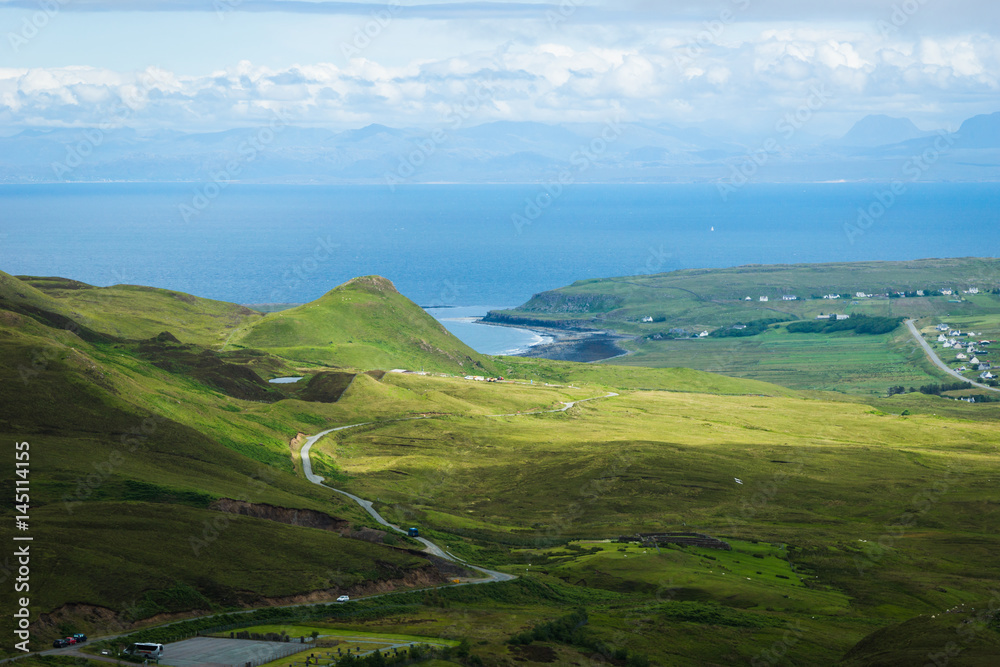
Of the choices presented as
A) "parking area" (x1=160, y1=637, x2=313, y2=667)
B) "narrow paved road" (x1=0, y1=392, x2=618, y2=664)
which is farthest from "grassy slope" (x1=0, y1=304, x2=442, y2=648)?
"parking area" (x1=160, y1=637, x2=313, y2=667)

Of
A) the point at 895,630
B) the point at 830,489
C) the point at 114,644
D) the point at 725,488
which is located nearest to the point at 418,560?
the point at 114,644

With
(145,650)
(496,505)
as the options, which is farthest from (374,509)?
(145,650)

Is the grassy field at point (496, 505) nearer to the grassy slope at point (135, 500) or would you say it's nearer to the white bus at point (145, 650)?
the grassy slope at point (135, 500)

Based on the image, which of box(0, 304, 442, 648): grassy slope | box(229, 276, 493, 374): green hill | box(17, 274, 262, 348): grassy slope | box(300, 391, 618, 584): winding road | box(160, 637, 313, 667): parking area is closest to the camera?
box(160, 637, 313, 667): parking area

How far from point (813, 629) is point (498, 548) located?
95.0 ft

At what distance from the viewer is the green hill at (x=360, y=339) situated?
17489 cm

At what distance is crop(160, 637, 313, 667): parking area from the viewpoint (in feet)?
165

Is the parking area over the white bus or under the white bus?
under

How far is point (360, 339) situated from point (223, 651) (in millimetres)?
136369

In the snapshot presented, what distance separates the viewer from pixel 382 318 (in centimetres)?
19475

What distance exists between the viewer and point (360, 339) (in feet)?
614

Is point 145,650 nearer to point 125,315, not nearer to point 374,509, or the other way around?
point 374,509

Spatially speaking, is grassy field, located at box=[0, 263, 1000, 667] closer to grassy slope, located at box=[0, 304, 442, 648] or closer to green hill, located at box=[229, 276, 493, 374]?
grassy slope, located at box=[0, 304, 442, 648]

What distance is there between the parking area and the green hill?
379 feet
